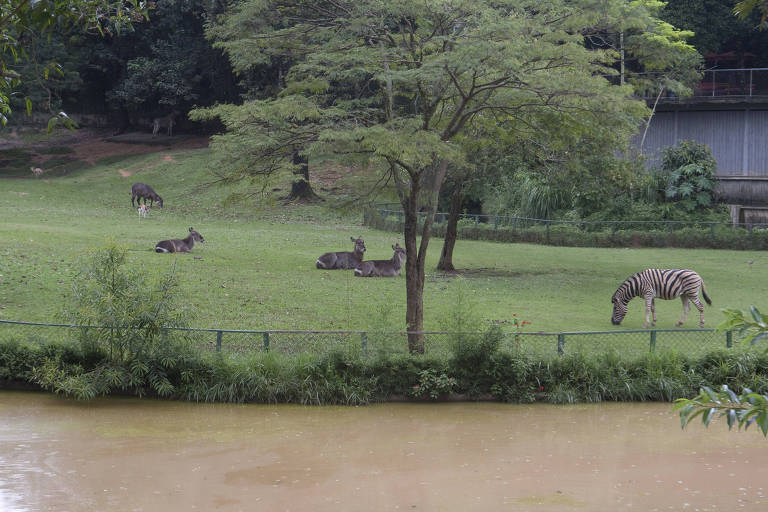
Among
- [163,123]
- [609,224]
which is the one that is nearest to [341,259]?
[609,224]

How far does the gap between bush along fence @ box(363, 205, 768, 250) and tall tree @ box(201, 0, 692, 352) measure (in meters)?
16.7

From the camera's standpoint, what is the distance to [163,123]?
5909 centimetres

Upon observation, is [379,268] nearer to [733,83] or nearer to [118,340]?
[118,340]

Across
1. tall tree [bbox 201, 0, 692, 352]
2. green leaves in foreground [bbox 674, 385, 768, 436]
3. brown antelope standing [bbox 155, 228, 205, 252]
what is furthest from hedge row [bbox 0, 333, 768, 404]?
brown antelope standing [bbox 155, 228, 205, 252]

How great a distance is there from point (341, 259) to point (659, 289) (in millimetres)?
9599

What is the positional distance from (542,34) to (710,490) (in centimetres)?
917

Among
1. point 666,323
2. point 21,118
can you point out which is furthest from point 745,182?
point 21,118

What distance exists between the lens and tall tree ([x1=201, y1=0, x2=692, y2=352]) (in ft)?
47.1

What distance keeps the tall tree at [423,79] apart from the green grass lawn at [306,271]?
6.27 ft

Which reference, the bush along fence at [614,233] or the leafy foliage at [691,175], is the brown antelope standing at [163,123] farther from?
the leafy foliage at [691,175]

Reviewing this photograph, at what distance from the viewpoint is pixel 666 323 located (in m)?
19.2

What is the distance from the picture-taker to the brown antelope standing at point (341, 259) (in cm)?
2461

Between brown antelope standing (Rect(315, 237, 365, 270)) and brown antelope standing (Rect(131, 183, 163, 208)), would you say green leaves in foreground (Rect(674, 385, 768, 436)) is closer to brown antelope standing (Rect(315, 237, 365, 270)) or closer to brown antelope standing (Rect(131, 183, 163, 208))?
brown antelope standing (Rect(315, 237, 365, 270))

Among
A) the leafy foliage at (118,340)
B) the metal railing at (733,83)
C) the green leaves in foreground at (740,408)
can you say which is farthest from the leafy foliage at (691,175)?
the green leaves in foreground at (740,408)
